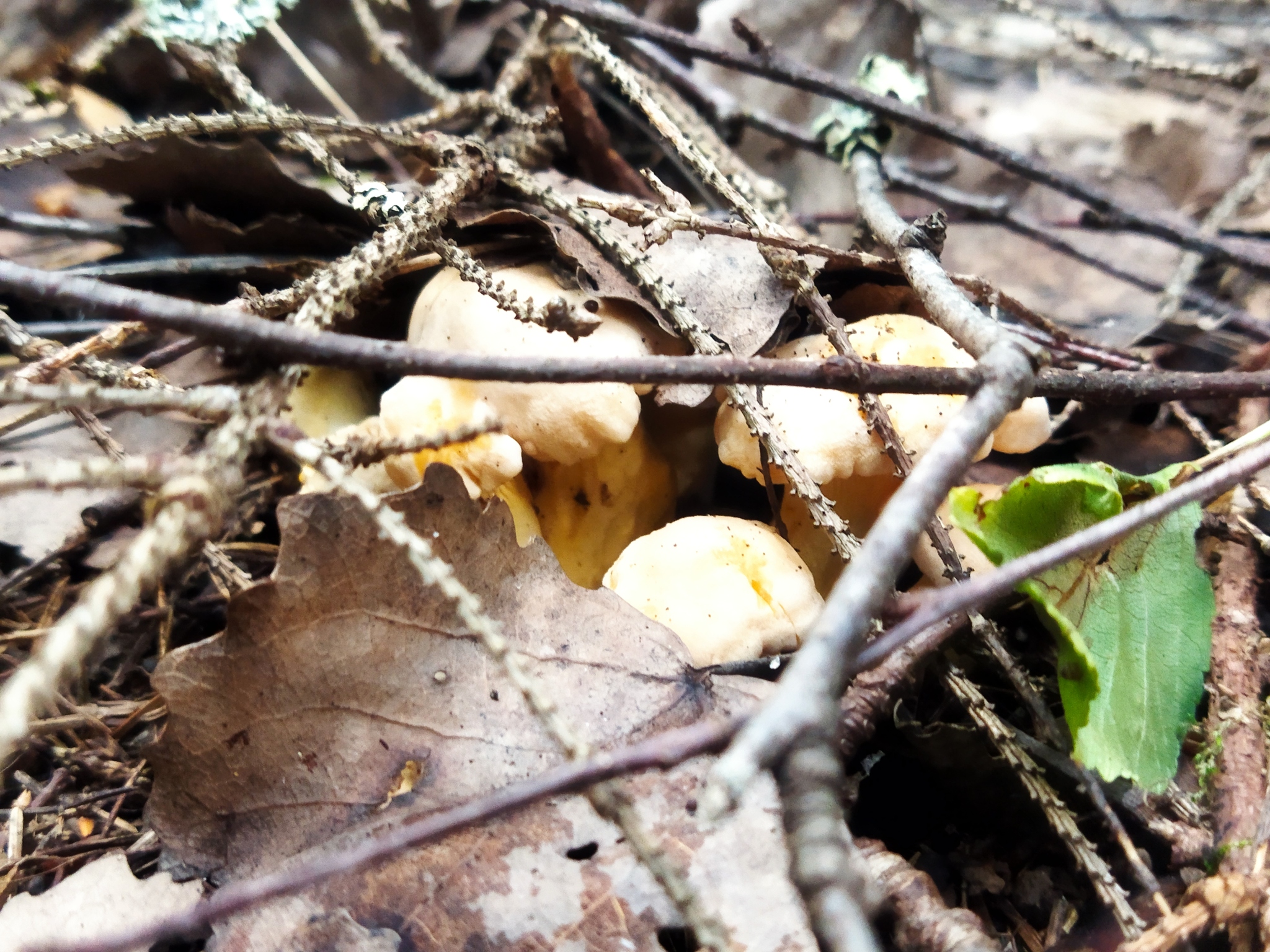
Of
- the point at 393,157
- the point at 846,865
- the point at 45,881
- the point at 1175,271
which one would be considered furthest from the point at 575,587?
the point at 1175,271

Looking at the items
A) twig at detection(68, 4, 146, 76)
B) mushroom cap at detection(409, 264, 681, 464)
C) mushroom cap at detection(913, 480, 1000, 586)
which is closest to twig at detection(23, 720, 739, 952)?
mushroom cap at detection(409, 264, 681, 464)

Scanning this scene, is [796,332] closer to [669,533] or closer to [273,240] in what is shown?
[669,533]

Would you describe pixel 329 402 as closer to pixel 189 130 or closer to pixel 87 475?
pixel 189 130

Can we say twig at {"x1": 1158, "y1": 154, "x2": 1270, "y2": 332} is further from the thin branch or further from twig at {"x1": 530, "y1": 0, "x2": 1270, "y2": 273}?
the thin branch

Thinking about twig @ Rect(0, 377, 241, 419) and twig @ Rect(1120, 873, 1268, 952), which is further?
twig @ Rect(1120, 873, 1268, 952)

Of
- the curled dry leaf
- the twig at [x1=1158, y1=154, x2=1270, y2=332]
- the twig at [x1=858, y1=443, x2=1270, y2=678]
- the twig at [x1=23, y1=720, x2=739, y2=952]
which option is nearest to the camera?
the twig at [x1=23, y1=720, x2=739, y2=952]

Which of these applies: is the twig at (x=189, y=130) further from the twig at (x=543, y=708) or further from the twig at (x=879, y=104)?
the twig at (x=543, y=708)
